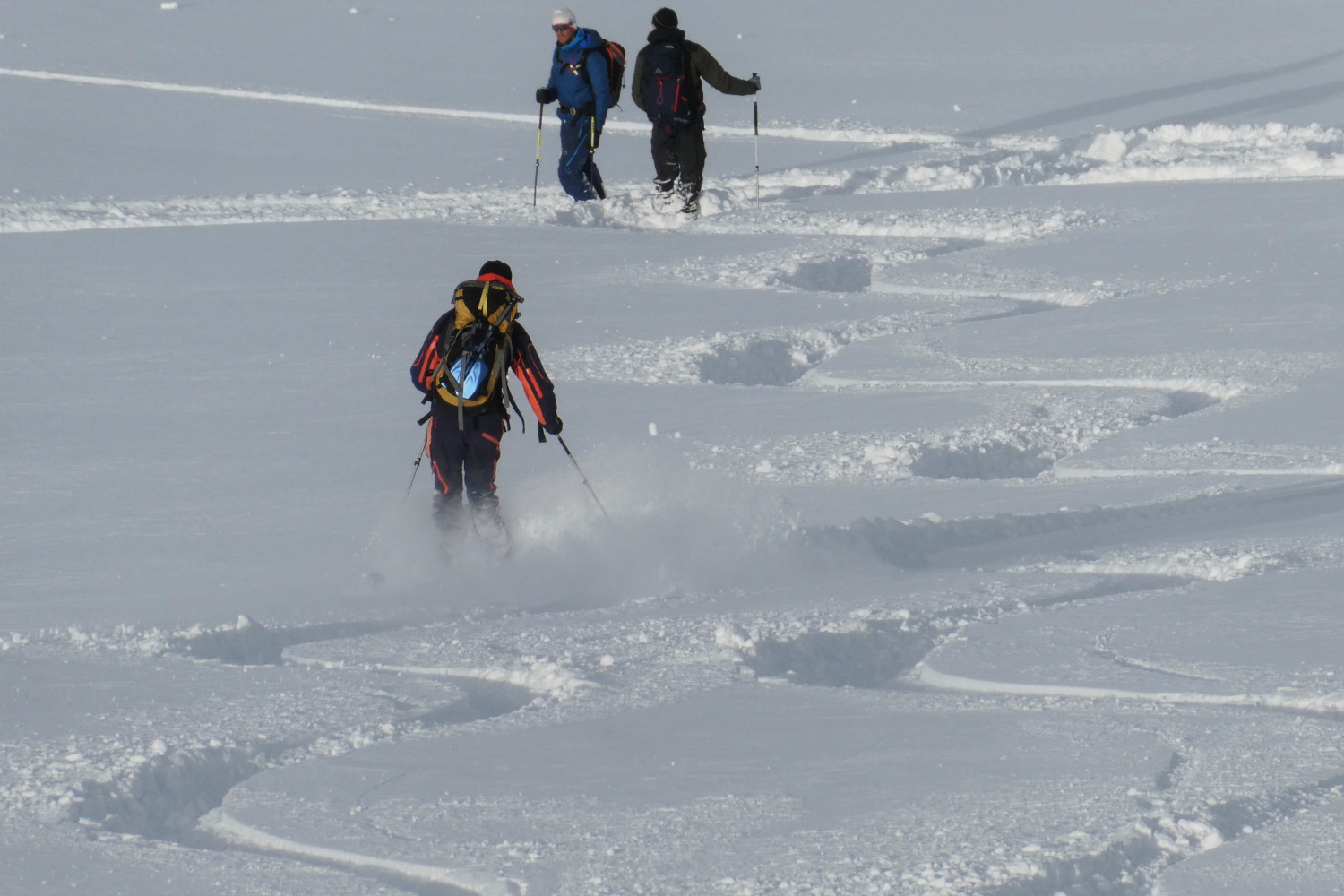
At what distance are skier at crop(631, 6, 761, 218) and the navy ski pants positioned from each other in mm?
501

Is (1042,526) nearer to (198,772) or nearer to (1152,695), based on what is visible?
(1152,695)

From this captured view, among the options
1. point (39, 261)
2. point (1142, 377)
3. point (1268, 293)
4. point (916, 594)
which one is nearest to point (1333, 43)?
point (1268, 293)

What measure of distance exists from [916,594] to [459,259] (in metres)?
6.55

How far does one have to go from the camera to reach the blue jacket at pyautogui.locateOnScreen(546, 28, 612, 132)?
1280cm

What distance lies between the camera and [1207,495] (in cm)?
677

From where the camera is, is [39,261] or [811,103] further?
[811,103]

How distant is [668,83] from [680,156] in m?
0.60

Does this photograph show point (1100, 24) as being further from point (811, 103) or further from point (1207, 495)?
point (1207, 495)

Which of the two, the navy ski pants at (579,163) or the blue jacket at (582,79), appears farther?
the navy ski pants at (579,163)

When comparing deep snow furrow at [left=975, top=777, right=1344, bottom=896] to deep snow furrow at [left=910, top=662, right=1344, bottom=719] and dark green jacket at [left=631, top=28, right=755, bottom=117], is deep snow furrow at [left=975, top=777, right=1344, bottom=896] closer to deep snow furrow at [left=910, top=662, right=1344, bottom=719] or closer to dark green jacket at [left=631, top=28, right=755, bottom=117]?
deep snow furrow at [left=910, top=662, right=1344, bottom=719]

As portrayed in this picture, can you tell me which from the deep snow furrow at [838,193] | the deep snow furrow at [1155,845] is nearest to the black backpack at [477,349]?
the deep snow furrow at [1155,845]

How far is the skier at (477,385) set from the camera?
5.88 metres

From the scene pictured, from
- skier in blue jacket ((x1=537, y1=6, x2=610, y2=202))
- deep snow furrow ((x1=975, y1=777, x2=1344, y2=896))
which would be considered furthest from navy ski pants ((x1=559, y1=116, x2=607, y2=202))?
deep snow furrow ((x1=975, y1=777, x2=1344, y2=896))

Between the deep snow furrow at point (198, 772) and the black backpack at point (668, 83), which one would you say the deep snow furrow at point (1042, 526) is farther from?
the black backpack at point (668, 83)
